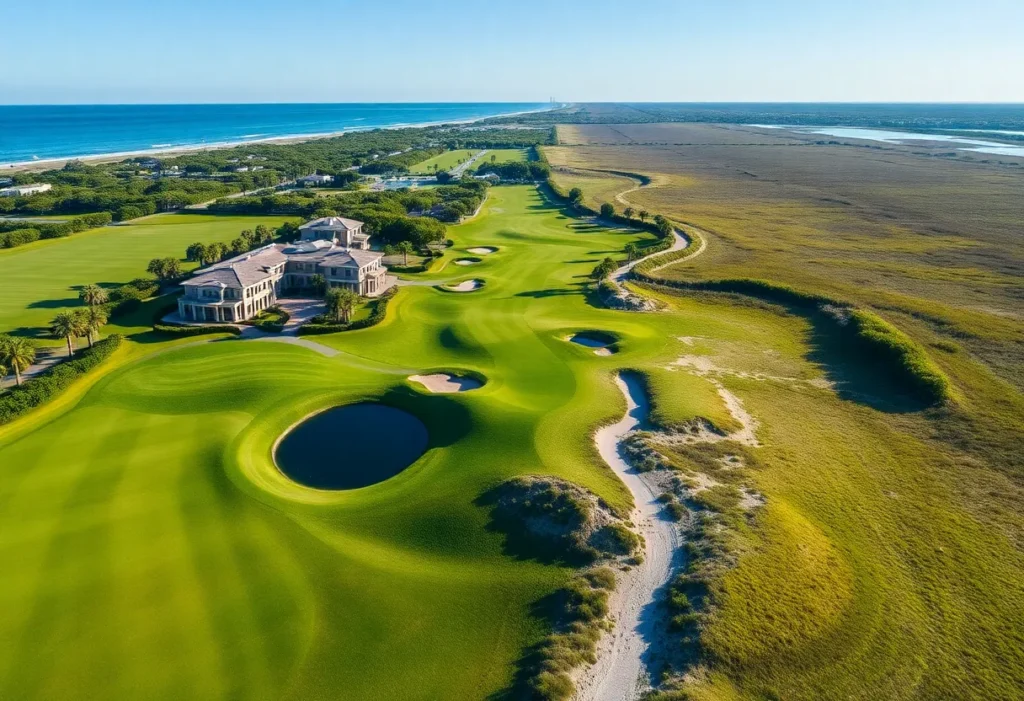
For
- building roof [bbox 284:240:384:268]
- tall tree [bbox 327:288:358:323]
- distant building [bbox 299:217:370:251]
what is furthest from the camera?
distant building [bbox 299:217:370:251]

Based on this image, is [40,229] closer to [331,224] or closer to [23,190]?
[23,190]

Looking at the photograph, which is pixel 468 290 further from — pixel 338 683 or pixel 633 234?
pixel 338 683

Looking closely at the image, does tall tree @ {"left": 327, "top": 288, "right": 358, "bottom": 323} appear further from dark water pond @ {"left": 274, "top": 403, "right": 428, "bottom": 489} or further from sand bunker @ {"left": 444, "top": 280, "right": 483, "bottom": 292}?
dark water pond @ {"left": 274, "top": 403, "right": 428, "bottom": 489}

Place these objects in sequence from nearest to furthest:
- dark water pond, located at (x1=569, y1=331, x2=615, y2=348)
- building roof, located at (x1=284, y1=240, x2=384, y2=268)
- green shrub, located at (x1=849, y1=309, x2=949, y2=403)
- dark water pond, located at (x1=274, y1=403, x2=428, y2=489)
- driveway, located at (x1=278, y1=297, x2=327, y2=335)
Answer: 1. dark water pond, located at (x1=274, y1=403, x2=428, y2=489)
2. green shrub, located at (x1=849, y1=309, x2=949, y2=403)
3. dark water pond, located at (x1=569, y1=331, x2=615, y2=348)
4. driveway, located at (x1=278, y1=297, x2=327, y2=335)
5. building roof, located at (x1=284, y1=240, x2=384, y2=268)

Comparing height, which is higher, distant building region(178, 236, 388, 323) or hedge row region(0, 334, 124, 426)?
distant building region(178, 236, 388, 323)

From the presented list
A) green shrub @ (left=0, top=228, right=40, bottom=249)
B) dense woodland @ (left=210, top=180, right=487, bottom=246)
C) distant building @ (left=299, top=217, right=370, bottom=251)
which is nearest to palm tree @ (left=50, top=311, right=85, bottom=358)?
distant building @ (left=299, top=217, right=370, bottom=251)

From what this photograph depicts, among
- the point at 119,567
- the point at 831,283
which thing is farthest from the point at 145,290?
the point at 831,283
